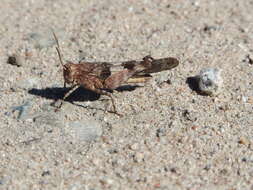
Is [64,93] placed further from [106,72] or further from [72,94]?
[106,72]

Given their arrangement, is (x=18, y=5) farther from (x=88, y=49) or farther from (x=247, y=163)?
(x=247, y=163)

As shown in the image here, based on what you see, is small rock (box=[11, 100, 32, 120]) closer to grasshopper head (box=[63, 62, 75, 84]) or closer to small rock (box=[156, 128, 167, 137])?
grasshopper head (box=[63, 62, 75, 84])

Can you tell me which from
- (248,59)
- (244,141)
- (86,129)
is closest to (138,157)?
(86,129)

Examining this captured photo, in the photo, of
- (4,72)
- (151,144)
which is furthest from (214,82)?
(4,72)

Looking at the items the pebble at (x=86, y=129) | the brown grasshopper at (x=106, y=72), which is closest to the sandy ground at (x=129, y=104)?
the pebble at (x=86, y=129)

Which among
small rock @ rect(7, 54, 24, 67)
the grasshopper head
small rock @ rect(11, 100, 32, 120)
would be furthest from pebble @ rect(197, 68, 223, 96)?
small rock @ rect(7, 54, 24, 67)
